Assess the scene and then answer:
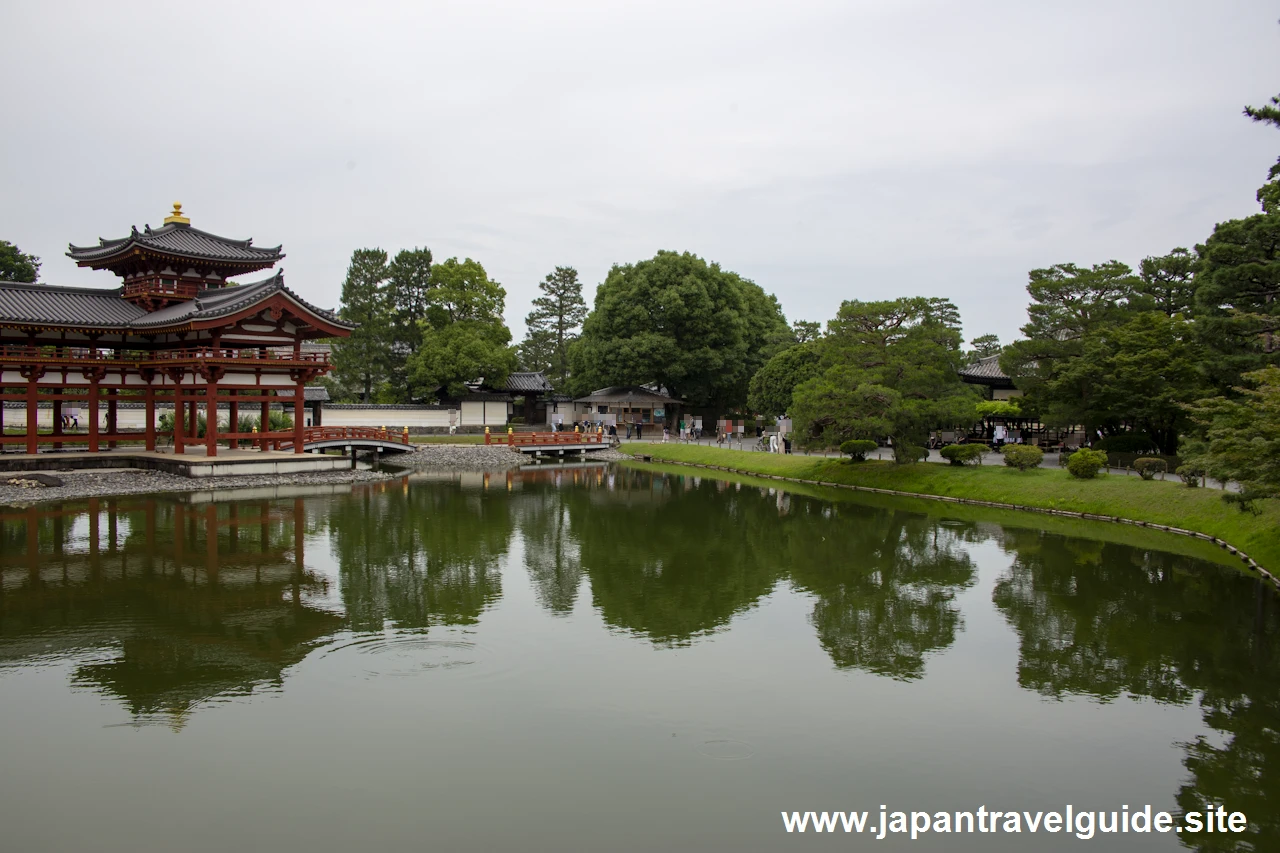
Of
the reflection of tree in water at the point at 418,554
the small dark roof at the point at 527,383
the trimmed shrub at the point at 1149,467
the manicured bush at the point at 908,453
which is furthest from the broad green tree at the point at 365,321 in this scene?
the trimmed shrub at the point at 1149,467

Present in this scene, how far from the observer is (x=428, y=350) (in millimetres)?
49250

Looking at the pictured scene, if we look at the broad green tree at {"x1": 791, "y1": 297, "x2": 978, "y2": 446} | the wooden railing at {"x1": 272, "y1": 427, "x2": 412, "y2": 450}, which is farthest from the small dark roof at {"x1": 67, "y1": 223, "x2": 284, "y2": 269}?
the broad green tree at {"x1": 791, "y1": 297, "x2": 978, "y2": 446}

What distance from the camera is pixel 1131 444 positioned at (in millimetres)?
29109

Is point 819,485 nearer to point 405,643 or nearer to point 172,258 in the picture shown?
point 405,643

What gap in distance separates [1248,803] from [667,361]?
1736 inches

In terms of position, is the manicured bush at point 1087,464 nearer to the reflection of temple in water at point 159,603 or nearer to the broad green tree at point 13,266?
the reflection of temple in water at point 159,603

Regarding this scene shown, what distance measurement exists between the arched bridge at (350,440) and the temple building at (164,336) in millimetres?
2116

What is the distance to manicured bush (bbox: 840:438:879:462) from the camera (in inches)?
1262

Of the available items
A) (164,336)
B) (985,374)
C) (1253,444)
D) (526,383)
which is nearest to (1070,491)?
(1253,444)

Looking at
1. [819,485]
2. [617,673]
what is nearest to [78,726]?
[617,673]

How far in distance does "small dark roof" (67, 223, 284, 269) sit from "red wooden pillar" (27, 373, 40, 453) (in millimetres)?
6109

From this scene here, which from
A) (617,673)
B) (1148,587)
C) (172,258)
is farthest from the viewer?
(172,258)

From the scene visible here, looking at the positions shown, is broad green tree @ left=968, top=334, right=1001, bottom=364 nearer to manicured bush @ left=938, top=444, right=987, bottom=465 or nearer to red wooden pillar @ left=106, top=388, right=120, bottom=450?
manicured bush @ left=938, top=444, right=987, bottom=465

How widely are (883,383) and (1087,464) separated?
7380 mm
